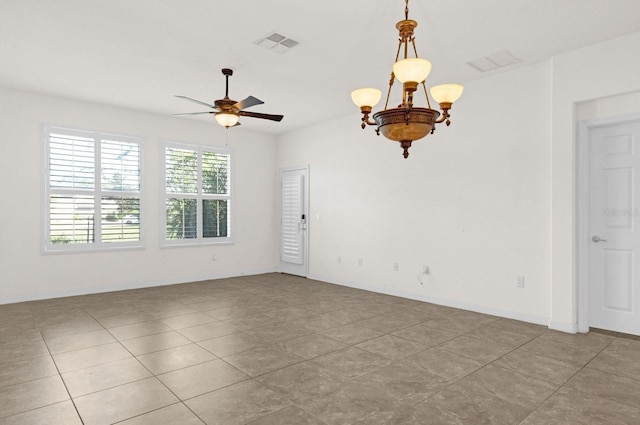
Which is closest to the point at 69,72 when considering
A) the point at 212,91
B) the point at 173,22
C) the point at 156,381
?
the point at 212,91

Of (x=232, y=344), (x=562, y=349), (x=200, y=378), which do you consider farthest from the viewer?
(x=232, y=344)

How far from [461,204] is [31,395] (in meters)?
4.75

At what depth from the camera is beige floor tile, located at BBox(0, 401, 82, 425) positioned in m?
2.20

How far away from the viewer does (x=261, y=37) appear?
3.68 meters

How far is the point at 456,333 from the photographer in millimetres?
3900

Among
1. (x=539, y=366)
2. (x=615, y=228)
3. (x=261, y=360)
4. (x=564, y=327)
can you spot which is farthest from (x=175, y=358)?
(x=615, y=228)

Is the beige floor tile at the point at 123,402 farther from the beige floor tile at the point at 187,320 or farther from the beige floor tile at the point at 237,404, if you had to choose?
the beige floor tile at the point at 187,320

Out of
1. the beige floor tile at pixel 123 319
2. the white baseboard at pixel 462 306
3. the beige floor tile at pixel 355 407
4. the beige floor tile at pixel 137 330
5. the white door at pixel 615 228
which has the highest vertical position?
the white door at pixel 615 228

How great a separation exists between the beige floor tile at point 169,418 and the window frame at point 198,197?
15.4 ft

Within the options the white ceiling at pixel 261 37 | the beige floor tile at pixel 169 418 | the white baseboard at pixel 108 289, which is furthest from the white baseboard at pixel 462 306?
the beige floor tile at pixel 169 418

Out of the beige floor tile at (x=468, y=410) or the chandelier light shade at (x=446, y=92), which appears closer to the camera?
the beige floor tile at (x=468, y=410)

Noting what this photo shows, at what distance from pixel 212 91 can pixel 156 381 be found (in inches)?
153

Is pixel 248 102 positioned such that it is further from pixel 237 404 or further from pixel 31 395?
pixel 31 395

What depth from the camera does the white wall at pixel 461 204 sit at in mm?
4320
